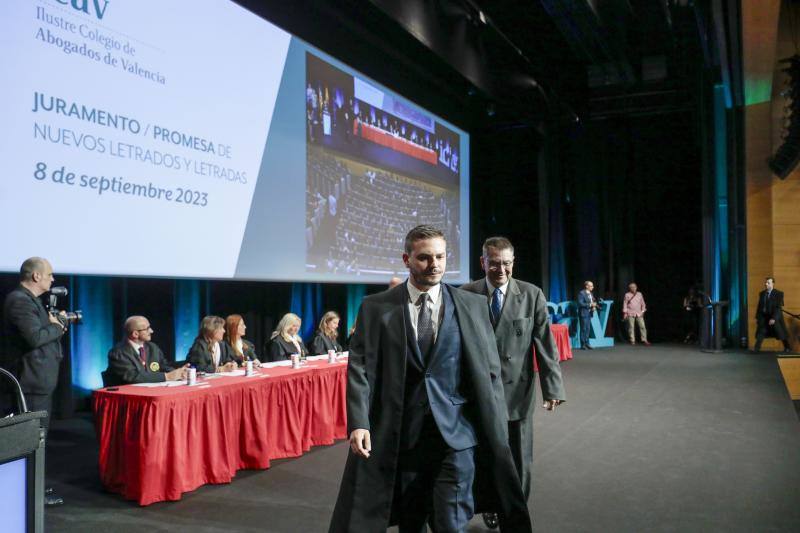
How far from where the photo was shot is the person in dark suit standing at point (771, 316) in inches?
408

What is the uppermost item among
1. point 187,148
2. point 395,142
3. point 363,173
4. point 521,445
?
point 395,142

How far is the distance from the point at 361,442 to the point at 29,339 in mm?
2204

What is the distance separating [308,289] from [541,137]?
22.7 ft

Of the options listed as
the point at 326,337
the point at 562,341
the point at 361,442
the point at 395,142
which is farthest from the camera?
the point at 562,341

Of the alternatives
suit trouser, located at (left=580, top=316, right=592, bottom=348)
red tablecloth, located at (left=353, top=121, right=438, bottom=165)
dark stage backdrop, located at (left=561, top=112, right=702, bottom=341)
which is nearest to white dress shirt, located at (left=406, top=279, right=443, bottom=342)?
red tablecloth, located at (left=353, top=121, right=438, bottom=165)

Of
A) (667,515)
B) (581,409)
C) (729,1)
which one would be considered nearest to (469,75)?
(729,1)

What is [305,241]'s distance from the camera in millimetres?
6113

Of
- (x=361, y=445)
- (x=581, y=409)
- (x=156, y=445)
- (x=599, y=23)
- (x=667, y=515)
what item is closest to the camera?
(x=361, y=445)

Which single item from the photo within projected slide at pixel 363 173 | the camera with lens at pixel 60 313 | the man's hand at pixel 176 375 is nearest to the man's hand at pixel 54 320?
the camera with lens at pixel 60 313

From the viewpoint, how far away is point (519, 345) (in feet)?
8.98

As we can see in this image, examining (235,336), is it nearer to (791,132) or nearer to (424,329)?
(424,329)

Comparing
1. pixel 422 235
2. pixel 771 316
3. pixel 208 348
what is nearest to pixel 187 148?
pixel 208 348

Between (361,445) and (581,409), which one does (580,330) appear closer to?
(581,409)

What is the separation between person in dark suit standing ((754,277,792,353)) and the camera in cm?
1037
